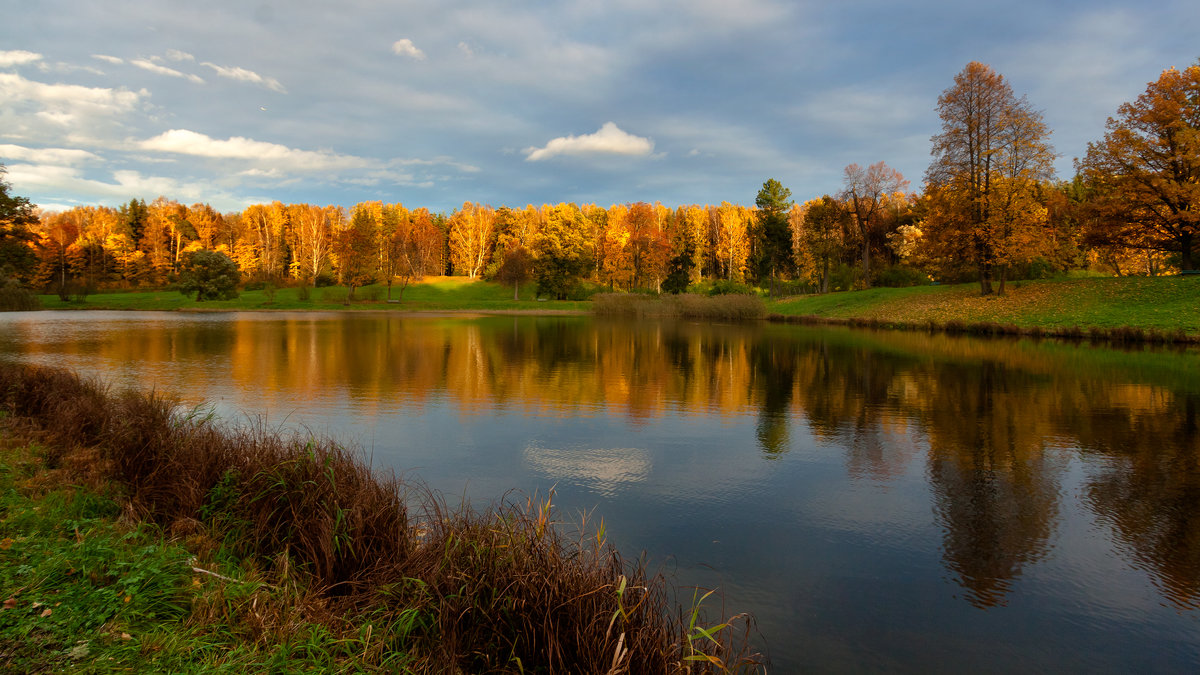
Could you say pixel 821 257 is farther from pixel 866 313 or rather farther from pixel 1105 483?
pixel 1105 483

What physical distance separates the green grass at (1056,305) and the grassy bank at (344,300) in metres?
34.1

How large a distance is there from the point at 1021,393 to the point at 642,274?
64667 millimetres

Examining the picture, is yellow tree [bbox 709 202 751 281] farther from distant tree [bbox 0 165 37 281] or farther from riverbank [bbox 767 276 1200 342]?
distant tree [bbox 0 165 37 281]

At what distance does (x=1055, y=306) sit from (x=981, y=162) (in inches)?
446

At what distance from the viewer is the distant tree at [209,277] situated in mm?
64875

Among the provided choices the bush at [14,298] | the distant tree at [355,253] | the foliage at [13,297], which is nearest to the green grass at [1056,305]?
the distant tree at [355,253]

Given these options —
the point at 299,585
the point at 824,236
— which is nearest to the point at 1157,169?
the point at 824,236

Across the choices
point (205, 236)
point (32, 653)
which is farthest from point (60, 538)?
point (205, 236)

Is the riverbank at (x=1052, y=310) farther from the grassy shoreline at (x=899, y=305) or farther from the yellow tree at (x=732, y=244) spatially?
the yellow tree at (x=732, y=244)

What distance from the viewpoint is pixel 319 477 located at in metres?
5.44

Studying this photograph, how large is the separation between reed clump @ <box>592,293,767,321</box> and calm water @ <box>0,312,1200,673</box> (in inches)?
1174

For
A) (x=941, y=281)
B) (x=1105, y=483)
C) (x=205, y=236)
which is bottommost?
(x=1105, y=483)

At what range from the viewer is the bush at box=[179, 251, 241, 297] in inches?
2554

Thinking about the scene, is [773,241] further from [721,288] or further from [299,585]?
[299,585]
